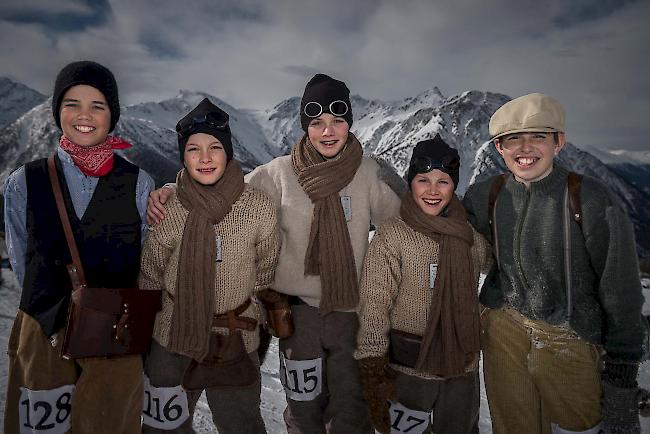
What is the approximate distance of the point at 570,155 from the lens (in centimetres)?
18312

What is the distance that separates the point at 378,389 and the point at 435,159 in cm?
190

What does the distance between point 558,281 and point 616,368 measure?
0.64 metres

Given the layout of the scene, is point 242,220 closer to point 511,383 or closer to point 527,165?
point 527,165

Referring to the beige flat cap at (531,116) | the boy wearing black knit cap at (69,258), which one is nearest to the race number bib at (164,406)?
the boy wearing black knit cap at (69,258)

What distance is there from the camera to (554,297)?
2918 mm

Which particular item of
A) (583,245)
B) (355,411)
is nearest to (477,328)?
(583,245)

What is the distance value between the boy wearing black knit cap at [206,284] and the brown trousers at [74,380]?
0.29 metres

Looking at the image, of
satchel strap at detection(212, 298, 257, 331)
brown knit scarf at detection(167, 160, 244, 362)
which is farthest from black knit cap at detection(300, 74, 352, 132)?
satchel strap at detection(212, 298, 257, 331)

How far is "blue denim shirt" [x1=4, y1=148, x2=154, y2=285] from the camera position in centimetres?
276

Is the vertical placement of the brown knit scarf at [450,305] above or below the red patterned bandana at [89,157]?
below

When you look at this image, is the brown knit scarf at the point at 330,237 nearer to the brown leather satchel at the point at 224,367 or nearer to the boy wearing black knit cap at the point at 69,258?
the brown leather satchel at the point at 224,367

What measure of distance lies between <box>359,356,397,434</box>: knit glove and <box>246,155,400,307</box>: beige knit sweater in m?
0.68

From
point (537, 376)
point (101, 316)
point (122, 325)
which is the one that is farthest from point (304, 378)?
point (537, 376)

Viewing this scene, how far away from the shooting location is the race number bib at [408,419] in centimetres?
316
